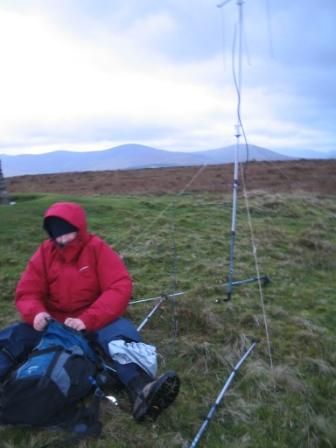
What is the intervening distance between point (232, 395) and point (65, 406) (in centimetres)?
141

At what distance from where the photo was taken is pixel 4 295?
5.70 metres

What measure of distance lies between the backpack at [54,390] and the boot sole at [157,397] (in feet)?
1.08

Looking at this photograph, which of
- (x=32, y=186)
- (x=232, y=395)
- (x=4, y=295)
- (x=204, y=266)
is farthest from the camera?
(x=32, y=186)

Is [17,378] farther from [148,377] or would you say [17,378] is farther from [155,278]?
[155,278]

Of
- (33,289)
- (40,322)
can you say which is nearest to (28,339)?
(40,322)

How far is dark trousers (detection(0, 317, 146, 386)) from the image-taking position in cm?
349

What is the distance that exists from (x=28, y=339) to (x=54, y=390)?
89 cm

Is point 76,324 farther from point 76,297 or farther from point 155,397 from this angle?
point 155,397

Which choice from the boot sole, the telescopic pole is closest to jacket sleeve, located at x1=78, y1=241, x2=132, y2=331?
the boot sole

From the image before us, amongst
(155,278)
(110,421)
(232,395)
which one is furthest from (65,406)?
(155,278)

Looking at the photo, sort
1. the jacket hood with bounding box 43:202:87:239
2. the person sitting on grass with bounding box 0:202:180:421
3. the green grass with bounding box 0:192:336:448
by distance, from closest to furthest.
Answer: the green grass with bounding box 0:192:336:448 < the person sitting on grass with bounding box 0:202:180:421 < the jacket hood with bounding box 43:202:87:239

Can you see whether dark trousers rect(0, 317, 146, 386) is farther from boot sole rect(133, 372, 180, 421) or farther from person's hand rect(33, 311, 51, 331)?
boot sole rect(133, 372, 180, 421)

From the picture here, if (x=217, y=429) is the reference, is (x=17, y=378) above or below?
above

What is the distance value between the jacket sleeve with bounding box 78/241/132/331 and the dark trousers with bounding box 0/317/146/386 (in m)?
0.09
